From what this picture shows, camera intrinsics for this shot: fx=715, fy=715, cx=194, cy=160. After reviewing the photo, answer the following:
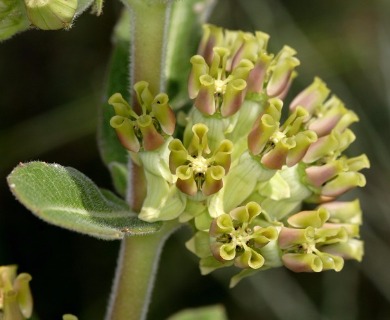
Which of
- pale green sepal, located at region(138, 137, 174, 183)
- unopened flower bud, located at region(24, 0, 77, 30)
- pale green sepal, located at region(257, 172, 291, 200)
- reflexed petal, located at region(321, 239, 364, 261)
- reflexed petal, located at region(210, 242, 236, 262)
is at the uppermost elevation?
unopened flower bud, located at region(24, 0, 77, 30)

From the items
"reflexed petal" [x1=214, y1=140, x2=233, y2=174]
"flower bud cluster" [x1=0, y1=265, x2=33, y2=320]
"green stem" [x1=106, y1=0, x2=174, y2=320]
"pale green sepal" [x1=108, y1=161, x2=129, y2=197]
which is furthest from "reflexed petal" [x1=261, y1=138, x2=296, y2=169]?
"flower bud cluster" [x1=0, y1=265, x2=33, y2=320]

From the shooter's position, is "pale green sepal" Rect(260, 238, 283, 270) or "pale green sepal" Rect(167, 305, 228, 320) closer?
"pale green sepal" Rect(260, 238, 283, 270)

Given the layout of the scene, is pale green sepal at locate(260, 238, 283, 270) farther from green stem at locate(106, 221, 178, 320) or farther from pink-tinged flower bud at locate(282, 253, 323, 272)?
green stem at locate(106, 221, 178, 320)

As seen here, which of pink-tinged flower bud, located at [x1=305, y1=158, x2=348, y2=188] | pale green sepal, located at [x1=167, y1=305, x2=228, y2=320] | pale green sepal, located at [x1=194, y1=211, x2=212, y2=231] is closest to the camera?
pale green sepal, located at [x1=194, y1=211, x2=212, y2=231]

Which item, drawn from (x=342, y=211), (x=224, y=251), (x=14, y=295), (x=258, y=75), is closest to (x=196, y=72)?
(x=258, y=75)

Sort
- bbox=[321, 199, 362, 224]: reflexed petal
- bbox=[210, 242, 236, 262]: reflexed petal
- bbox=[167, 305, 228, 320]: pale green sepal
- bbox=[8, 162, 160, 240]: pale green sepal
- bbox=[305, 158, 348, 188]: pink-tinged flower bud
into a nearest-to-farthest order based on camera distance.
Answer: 1. bbox=[8, 162, 160, 240]: pale green sepal
2. bbox=[210, 242, 236, 262]: reflexed petal
3. bbox=[305, 158, 348, 188]: pink-tinged flower bud
4. bbox=[321, 199, 362, 224]: reflexed petal
5. bbox=[167, 305, 228, 320]: pale green sepal

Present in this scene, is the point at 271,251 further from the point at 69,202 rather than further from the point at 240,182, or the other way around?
the point at 69,202

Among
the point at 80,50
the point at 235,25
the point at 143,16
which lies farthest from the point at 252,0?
the point at 143,16

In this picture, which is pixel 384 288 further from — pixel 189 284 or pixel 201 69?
pixel 201 69
